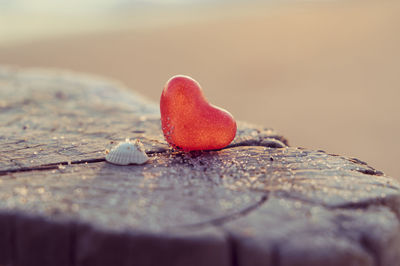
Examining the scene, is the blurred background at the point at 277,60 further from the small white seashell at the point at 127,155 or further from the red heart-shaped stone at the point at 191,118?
the small white seashell at the point at 127,155

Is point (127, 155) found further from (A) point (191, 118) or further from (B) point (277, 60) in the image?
(B) point (277, 60)

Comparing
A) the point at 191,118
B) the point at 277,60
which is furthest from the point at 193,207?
the point at 277,60

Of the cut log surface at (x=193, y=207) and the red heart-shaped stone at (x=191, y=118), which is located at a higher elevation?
the red heart-shaped stone at (x=191, y=118)

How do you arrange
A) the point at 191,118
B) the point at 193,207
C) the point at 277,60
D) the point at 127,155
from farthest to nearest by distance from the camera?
1. the point at 277,60
2. the point at 191,118
3. the point at 127,155
4. the point at 193,207

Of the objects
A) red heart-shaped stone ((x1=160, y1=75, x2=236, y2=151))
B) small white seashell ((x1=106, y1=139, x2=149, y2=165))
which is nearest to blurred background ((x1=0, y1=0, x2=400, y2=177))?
red heart-shaped stone ((x1=160, y1=75, x2=236, y2=151))

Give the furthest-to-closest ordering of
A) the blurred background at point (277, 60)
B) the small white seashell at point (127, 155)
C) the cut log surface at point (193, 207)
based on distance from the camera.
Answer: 1. the blurred background at point (277, 60)
2. the small white seashell at point (127, 155)
3. the cut log surface at point (193, 207)

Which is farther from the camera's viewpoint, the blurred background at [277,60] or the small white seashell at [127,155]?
the blurred background at [277,60]

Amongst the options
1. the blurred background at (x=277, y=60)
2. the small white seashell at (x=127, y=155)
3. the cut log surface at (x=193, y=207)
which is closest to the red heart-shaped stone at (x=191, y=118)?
the cut log surface at (x=193, y=207)
